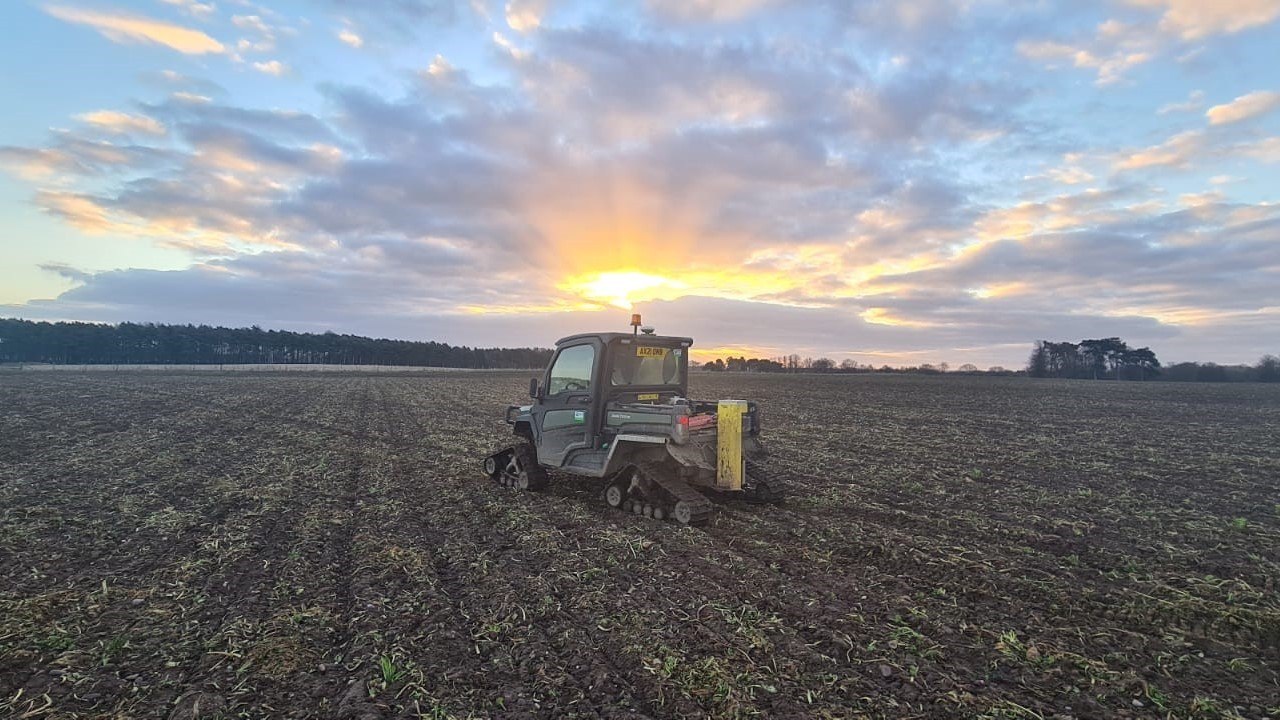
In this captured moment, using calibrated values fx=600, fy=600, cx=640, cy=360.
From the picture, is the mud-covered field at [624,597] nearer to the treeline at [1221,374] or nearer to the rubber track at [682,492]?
the rubber track at [682,492]

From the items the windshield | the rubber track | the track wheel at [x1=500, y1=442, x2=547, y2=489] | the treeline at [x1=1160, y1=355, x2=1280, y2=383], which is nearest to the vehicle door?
the track wheel at [x1=500, y1=442, x2=547, y2=489]

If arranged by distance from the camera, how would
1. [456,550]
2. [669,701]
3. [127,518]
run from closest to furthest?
[669,701] < [456,550] < [127,518]

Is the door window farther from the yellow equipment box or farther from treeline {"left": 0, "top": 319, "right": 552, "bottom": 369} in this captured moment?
treeline {"left": 0, "top": 319, "right": 552, "bottom": 369}

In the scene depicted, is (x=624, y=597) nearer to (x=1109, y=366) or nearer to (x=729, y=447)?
(x=729, y=447)

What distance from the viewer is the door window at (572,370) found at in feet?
32.9

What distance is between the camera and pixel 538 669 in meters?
4.60

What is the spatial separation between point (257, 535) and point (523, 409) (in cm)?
469

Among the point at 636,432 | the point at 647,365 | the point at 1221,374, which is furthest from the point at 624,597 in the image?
the point at 1221,374

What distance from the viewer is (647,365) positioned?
34.2 ft

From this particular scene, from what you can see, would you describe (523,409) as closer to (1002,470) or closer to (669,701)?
(669,701)

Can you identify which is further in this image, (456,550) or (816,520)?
(816,520)

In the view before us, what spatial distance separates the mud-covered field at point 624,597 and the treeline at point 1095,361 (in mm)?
114329

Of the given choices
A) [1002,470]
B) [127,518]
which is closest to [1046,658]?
[1002,470]

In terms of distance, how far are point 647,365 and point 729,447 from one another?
6.96ft
